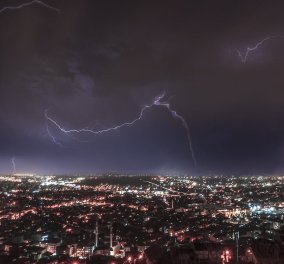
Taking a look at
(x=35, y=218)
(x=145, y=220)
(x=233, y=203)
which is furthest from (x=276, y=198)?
(x=35, y=218)

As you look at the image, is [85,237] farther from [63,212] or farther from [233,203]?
[233,203]

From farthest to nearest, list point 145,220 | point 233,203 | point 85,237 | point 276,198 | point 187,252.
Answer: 1. point 276,198
2. point 233,203
3. point 145,220
4. point 85,237
5. point 187,252

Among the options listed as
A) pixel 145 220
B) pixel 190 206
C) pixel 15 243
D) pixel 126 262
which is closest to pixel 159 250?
pixel 126 262

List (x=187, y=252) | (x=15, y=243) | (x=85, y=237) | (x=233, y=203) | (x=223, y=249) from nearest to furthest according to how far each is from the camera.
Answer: (x=187, y=252)
(x=223, y=249)
(x=15, y=243)
(x=85, y=237)
(x=233, y=203)

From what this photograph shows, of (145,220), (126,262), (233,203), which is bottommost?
(126,262)

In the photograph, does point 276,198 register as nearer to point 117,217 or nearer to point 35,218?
point 117,217

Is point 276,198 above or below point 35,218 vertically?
above

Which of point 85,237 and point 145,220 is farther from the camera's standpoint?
point 145,220

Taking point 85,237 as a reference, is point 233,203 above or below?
above

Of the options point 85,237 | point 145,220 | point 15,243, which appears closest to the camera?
point 15,243
